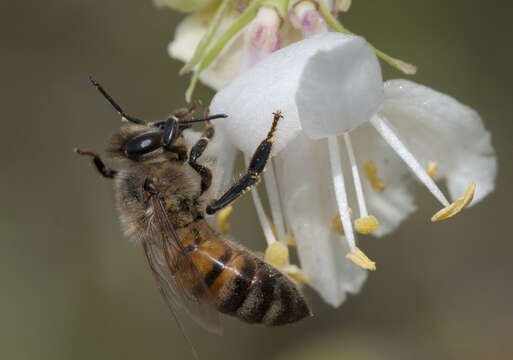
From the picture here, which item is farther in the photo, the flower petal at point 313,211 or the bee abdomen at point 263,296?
the flower petal at point 313,211

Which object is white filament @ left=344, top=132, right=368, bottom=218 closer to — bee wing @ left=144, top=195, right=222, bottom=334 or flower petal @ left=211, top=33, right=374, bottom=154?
flower petal @ left=211, top=33, right=374, bottom=154

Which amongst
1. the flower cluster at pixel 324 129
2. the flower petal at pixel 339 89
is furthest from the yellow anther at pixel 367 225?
the flower petal at pixel 339 89

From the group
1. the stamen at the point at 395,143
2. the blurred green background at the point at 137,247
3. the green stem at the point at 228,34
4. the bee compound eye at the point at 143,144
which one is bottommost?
the blurred green background at the point at 137,247

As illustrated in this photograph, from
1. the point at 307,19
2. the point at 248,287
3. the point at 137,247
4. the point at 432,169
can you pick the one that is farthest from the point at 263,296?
the point at 137,247

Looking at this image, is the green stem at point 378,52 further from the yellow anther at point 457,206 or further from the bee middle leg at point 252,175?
the yellow anther at point 457,206

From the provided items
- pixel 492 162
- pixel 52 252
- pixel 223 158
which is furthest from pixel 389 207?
pixel 52 252

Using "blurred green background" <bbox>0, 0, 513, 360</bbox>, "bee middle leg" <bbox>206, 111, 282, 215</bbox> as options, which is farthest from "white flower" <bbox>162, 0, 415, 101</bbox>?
"blurred green background" <bbox>0, 0, 513, 360</bbox>

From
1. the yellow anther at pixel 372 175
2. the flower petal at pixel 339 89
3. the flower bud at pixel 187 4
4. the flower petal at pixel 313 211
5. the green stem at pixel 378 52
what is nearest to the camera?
the flower petal at pixel 339 89
